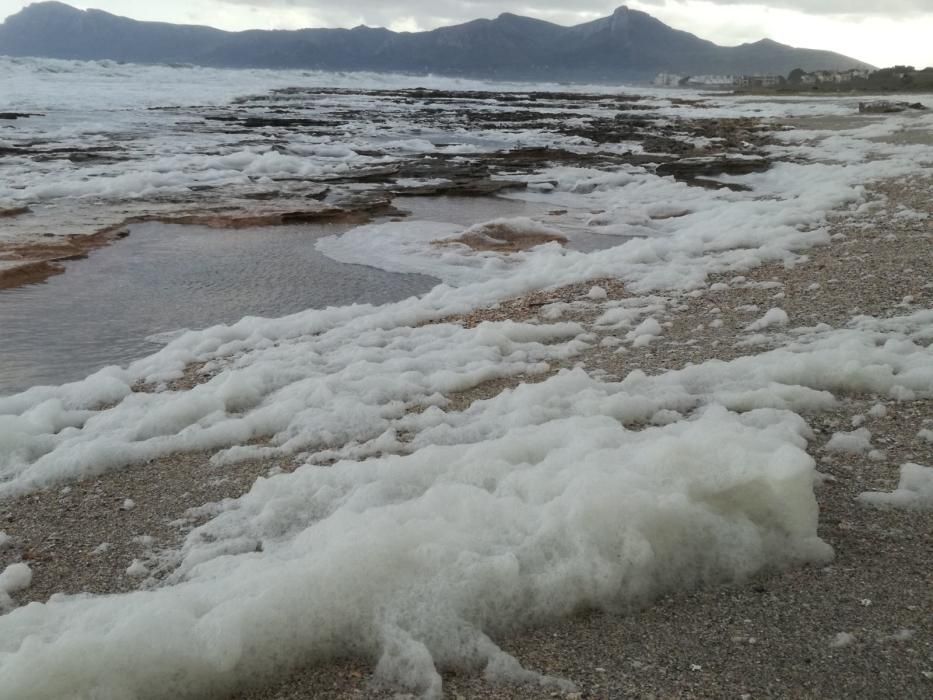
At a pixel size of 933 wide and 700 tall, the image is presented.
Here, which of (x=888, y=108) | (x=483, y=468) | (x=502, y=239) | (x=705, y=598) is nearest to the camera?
(x=705, y=598)

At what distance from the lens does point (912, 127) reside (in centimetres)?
1727

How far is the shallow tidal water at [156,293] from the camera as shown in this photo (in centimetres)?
551

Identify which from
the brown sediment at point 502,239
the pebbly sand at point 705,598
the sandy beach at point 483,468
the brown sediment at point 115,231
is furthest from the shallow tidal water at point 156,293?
the pebbly sand at point 705,598

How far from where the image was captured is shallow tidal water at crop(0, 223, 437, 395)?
5508 millimetres

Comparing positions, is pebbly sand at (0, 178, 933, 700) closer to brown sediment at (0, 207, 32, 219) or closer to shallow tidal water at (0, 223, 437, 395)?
shallow tidal water at (0, 223, 437, 395)

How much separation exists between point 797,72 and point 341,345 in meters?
82.1

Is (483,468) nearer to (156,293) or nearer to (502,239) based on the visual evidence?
(156,293)

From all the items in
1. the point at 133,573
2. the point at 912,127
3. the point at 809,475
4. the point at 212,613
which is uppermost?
the point at 912,127

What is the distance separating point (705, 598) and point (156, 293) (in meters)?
6.32

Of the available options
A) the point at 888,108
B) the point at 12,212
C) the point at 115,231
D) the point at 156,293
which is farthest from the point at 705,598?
the point at 888,108

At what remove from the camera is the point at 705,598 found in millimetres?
2236

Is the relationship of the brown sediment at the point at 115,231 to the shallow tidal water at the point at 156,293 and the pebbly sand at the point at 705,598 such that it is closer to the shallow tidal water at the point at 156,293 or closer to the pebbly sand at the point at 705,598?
the shallow tidal water at the point at 156,293

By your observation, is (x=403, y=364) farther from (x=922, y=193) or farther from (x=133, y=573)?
(x=922, y=193)

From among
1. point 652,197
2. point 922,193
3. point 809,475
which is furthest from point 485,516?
point 652,197
